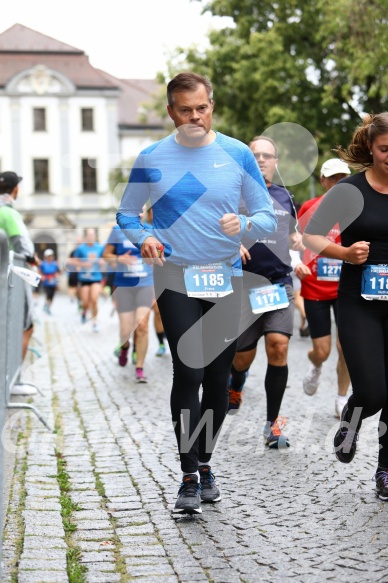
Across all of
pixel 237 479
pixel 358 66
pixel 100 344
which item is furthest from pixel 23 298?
pixel 358 66

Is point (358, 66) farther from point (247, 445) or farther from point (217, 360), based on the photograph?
point (217, 360)

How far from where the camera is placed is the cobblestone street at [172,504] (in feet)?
13.1

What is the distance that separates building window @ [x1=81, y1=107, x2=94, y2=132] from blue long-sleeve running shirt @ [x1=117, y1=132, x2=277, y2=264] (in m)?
62.5

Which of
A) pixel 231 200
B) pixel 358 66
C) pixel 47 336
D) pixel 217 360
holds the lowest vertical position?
pixel 47 336

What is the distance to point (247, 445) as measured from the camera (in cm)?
674

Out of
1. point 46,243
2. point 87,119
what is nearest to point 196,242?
point 87,119

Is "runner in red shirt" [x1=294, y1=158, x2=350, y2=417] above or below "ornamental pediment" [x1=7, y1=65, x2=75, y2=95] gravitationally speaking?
below

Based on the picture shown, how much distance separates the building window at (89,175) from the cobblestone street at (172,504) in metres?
58.6

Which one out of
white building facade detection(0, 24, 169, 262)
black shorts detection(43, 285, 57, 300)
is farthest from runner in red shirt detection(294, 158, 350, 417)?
white building facade detection(0, 24, 169, 262)

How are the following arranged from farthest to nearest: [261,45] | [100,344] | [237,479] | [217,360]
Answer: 1. [261,45]
2. [100,344]
3. [237,479]
4. [217,360]

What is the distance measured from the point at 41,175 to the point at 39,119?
357 cm

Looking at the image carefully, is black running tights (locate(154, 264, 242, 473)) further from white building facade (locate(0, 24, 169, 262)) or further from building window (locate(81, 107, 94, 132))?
building window (locate(81, 107, 94, 132))

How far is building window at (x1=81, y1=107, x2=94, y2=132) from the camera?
66.5 m

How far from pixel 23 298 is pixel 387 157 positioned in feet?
15.7
